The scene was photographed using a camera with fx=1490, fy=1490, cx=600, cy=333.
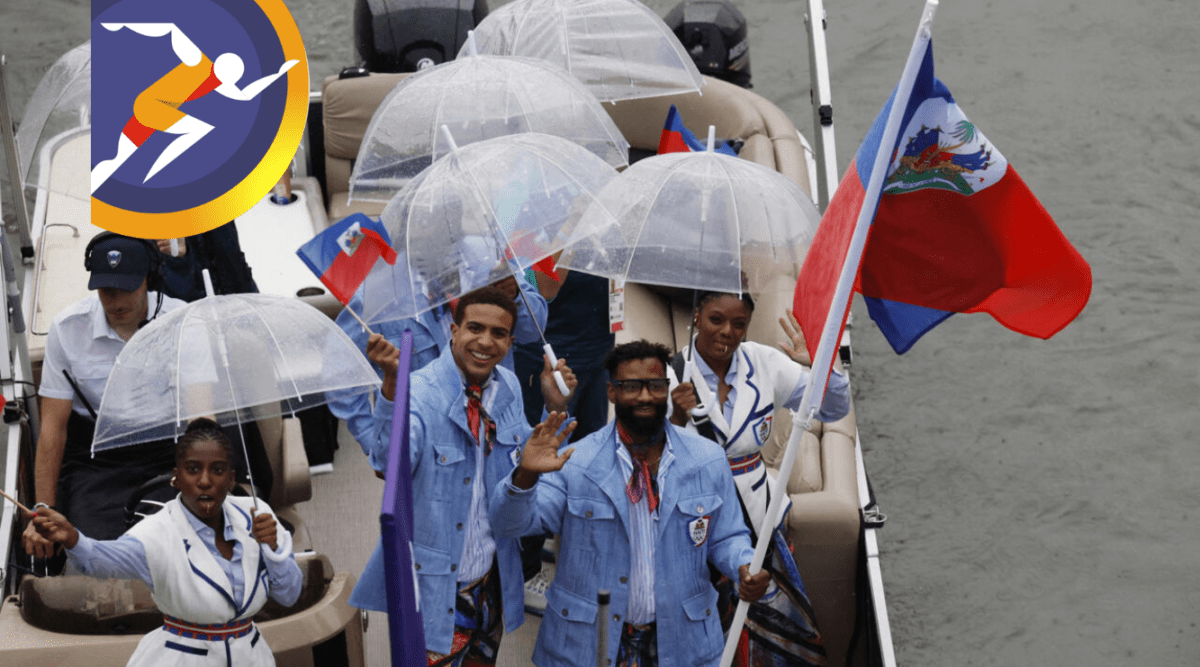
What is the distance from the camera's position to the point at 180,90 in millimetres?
4902

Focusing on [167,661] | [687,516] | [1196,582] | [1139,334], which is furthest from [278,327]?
[1139,334]

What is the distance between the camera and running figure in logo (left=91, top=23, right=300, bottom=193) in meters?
4.87

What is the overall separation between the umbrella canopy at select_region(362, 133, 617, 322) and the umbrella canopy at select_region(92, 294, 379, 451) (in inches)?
11.3

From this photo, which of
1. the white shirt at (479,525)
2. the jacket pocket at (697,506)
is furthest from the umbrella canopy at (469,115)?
the jacket pocket at (697,506)

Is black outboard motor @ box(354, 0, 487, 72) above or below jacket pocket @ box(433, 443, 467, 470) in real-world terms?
above

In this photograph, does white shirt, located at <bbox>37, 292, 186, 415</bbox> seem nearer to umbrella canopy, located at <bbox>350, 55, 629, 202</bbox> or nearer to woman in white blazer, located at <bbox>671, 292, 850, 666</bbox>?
umbrella canopy, located at <bbox>350, 55, 629, 202</bbox>

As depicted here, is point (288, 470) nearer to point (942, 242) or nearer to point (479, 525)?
point (479, 525)

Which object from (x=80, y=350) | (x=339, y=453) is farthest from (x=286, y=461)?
(x=339, y=453)

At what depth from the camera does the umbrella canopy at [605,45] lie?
6.72m

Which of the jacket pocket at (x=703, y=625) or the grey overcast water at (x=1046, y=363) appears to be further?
the grey overcast water at (x=1046, y=363)

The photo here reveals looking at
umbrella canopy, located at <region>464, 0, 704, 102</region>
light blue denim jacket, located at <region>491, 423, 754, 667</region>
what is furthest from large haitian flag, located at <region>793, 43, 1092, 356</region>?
umbrella canopy, located at <region>464, 0, 704, 102</region>

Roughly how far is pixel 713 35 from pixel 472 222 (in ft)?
13.6

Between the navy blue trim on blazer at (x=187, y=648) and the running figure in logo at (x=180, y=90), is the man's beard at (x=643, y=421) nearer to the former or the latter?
the navy blue trim on blazer at (x=187, y=648)

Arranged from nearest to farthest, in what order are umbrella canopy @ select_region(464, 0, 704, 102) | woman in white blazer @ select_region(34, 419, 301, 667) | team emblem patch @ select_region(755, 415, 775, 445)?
woman in white blazer @ select_region(34, 419, 301, 667) → team emblem patch @ select_region(755, 415, 775, 445) → umbrella canopy @ select_region(464, 0, 704, 102)
